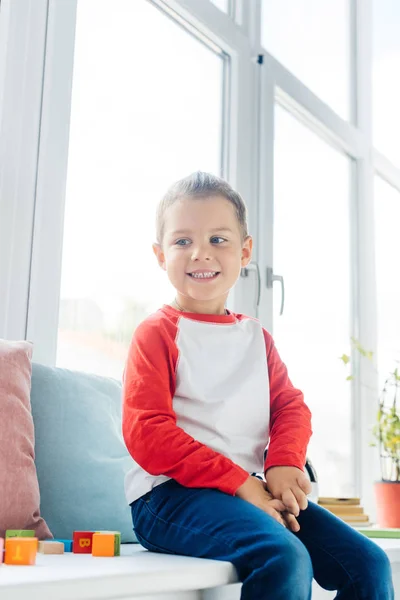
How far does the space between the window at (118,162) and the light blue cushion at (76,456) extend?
1.07ft

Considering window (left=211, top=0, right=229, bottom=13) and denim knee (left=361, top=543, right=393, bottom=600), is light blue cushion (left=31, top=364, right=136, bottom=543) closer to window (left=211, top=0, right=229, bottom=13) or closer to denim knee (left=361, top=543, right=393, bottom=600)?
denim knee (left=361, top=543, right=393, bottom=600)

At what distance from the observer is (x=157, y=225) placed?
1.48 m

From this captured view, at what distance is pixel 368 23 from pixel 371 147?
604mm

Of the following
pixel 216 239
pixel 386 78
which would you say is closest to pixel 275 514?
pixel 216 239

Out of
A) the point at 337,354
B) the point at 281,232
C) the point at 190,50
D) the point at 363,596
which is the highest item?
the point at 190,50

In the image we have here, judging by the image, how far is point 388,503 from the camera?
101 inches

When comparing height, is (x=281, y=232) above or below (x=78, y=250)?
above

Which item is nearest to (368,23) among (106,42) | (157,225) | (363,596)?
(106,42)

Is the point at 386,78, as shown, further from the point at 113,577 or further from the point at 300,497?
the point at 113,577

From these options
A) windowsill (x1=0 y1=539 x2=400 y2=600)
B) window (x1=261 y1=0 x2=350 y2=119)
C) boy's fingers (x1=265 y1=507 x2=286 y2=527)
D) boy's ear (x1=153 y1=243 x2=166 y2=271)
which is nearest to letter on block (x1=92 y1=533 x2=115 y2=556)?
windowsill (x1=0 y1=539 x2=400 y2=600)

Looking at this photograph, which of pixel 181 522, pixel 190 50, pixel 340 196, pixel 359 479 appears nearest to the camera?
pixel 181 522

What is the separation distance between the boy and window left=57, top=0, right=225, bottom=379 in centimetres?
54

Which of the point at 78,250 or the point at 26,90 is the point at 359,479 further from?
the point at 26,90

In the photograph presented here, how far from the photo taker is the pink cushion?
127 cm
